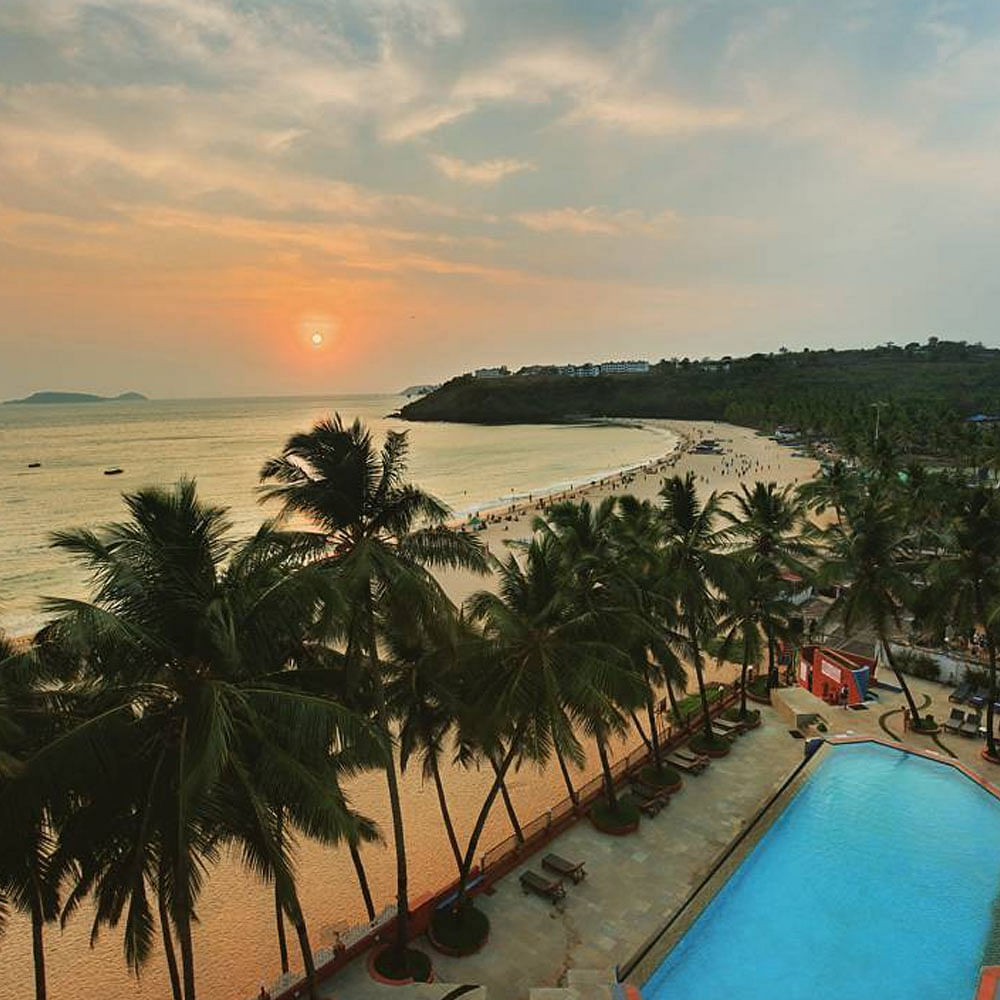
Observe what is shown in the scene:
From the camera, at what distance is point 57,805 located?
7.59 metres

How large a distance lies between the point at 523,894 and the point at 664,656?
6306 mm

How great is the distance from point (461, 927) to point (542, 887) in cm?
196

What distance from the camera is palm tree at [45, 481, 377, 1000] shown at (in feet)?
24.2

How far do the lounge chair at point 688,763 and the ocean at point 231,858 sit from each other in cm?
358

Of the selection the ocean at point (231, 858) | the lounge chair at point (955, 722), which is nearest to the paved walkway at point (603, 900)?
the ocean at point (231, 858)

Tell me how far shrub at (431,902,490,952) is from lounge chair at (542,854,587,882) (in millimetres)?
A: 1870

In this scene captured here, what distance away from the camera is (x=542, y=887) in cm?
1440

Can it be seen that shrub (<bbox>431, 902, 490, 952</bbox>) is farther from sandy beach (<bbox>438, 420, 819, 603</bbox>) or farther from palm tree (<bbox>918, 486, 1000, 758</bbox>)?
sandy beach (<bbox>438, 420, 819, 603</bbox>)

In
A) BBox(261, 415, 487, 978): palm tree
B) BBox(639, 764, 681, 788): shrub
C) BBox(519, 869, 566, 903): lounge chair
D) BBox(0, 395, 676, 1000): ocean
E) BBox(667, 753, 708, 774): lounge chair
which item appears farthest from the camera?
BBox(667, 753, 708, 774): lounge chair

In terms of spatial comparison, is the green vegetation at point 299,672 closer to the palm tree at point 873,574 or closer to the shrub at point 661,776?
→ the shrub at point 661,776

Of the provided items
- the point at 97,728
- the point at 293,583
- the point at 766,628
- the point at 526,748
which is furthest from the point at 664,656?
the point at 97,728

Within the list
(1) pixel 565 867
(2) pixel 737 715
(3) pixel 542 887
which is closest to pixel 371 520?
(3) pixel 542 887

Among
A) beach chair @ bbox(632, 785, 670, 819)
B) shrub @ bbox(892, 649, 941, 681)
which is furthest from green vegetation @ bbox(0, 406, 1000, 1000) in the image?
shrub @ bbox(892, 649, 941, 681)

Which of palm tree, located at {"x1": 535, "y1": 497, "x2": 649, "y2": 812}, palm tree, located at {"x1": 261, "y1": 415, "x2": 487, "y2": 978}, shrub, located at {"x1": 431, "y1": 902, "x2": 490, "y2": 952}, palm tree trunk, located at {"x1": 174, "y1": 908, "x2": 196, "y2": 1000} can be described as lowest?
shrub, located at {"x1": 431, "y1": 902, "x2": 490, "y2": 952}
